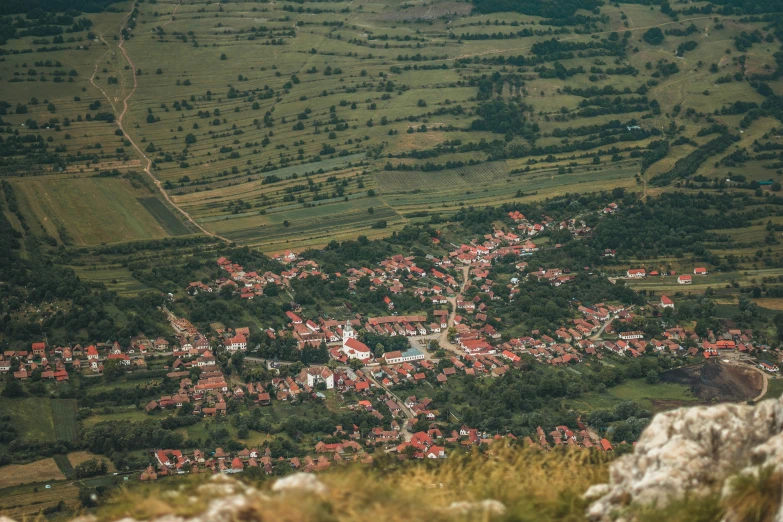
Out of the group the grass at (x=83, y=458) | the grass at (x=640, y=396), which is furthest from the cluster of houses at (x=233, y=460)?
the grass at (x=640, y=396)

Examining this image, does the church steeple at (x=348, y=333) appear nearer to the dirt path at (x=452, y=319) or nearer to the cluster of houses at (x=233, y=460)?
the dirt path at (x=452, y=319)

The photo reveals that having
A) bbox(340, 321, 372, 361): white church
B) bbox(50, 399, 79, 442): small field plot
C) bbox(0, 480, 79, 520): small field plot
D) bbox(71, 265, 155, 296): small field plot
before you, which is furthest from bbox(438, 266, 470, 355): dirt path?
bbox(0, 480, 79, 520): small field plot

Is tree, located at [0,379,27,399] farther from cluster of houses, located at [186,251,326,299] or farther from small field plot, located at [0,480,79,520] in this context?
cluster of houses, located at [186,251,326,299]

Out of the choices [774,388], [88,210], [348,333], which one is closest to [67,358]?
[348,333]

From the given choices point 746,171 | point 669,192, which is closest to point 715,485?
point 669,192

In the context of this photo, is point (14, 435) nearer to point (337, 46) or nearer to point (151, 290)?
point (151, 290)

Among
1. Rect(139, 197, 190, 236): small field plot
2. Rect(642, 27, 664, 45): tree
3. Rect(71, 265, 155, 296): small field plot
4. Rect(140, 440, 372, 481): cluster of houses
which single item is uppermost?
Rect(642, 27, 664, 45): tree
